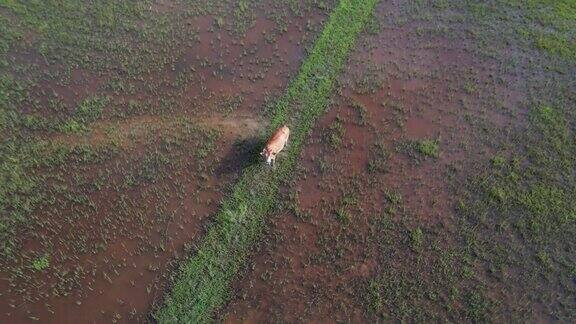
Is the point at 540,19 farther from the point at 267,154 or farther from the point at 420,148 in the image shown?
the point at 267,154

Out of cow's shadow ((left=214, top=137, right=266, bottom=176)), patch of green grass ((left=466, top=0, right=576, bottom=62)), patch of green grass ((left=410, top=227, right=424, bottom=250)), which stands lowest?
patch of green grass ((left=410, top=227, right=424, bottom=250))

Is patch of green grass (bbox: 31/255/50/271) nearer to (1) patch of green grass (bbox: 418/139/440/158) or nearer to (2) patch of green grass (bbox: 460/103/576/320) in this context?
(2) patch of green grass (bbox: 460/103/576/320)

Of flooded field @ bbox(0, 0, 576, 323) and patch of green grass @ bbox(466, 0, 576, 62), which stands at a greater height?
patch of green grass @ bbox(466, 0, 576, 62)

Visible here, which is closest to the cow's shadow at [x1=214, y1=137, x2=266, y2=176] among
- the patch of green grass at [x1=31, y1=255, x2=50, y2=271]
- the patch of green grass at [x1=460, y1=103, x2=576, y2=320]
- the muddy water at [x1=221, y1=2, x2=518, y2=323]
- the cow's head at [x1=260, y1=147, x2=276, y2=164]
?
the cow's head at [x1=260, y1=147, x2=276, y2=164]

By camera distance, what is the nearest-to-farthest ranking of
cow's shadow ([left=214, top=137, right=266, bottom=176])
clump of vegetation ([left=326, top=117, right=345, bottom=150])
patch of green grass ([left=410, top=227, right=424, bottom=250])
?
patch of green grass ([left=410, top=227, right=424, bottom=250])
cow's shadow ([left=214, top=137, right=266, bottom=176])
clump of vegetation ([left=326, top=117, right=345, bottom=150])

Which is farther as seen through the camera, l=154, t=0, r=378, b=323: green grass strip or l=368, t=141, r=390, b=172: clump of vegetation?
l=368, t=141, r=390, b=172: clump of vegetation

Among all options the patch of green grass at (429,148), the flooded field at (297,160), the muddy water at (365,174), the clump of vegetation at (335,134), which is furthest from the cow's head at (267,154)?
the patch of green grass at (429,148)
